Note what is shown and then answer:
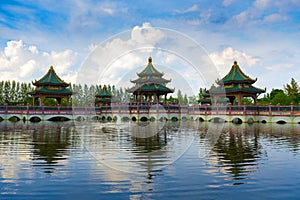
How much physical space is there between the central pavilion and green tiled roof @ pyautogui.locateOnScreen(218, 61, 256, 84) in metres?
8.95

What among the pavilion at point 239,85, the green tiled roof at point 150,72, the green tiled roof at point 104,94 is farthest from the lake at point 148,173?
the green tiled roof at point 104,94

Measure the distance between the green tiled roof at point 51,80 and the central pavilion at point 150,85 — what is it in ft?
36.6

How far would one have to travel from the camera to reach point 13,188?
685 cm

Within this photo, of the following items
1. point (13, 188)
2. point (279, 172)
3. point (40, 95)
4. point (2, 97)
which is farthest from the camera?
point (2, 97)

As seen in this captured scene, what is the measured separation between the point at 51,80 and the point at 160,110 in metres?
17.9

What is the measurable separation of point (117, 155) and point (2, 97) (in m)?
62.7

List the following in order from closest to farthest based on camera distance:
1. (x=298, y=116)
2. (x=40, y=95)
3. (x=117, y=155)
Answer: (x=117, y=155) → (x=298, y=116) → (x=40, y=95)

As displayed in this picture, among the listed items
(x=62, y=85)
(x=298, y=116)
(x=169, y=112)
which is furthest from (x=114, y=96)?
(x=298, y=116)

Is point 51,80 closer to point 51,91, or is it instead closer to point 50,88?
point 50,88

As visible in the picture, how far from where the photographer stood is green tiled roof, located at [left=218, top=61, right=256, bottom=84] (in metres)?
40.2

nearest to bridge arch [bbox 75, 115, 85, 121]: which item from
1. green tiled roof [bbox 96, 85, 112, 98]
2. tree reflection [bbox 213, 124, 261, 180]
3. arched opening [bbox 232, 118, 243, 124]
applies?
green tiled roof [bbox 96, 85, 112, 98]

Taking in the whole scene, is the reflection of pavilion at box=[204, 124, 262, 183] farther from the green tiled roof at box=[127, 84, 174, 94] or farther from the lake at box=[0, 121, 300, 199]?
the green tiled roof at box=[127, 84, 174, 94]

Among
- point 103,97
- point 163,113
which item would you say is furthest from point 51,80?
point 103,97

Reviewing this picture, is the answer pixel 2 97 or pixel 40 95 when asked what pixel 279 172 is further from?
pixel 2 97
